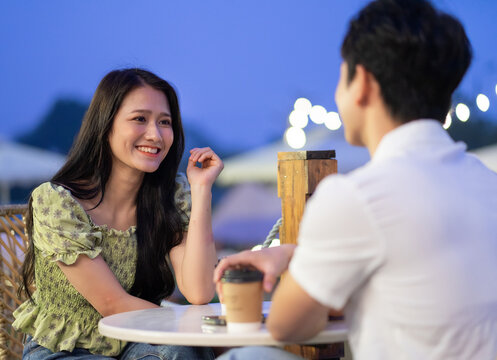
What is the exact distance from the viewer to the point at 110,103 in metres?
2.25

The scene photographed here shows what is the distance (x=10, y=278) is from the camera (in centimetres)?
275

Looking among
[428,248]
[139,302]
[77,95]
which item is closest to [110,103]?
[139,302]

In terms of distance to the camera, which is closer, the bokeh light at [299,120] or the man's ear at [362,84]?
the man's ear at [362,84]

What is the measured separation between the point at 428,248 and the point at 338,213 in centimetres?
16

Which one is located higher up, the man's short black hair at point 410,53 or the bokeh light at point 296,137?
the man's short black hair at point 410,53

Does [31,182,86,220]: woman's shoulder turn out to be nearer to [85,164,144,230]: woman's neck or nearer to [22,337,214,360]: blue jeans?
[85,164,144,230]: woman's neck

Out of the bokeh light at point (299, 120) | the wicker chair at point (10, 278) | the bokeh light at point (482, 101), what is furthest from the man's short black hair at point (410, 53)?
the bokeh light at point (299, 120)

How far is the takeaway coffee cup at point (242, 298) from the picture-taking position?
1.30 m

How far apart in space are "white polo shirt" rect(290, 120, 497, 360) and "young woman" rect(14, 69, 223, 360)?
915 mm

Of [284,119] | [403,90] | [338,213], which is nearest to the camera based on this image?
[338,213]

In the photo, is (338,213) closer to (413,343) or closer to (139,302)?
(413,343)

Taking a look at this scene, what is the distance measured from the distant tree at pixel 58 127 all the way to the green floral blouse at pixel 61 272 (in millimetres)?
6134

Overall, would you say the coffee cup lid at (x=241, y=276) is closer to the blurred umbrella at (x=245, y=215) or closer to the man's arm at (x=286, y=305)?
the man's arm at (x=286, y=305)

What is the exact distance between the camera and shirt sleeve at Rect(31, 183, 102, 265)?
6.49 feet
